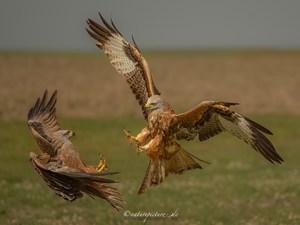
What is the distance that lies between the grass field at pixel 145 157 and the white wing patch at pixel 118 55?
3043 millimetres

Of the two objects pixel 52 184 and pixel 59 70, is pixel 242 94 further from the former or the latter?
pixel 52 184

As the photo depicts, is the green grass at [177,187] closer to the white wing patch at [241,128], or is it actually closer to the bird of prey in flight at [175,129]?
the bird of prey in flight at [175,129]

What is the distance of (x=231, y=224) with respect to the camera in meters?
12.8

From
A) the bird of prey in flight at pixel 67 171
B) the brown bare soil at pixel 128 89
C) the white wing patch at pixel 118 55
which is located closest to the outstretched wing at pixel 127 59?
the white wing patch at pixel 118 55

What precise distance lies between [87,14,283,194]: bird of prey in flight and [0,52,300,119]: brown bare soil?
22977mm

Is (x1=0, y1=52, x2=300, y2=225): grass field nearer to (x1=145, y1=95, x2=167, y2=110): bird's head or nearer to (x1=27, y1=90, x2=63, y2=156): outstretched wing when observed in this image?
(x1=27, y1=90, x2=63, y2=156): outstretched wing

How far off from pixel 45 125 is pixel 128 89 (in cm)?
3836

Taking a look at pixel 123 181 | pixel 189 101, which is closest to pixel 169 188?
pixel 123 181

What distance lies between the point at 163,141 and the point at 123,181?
9818mm

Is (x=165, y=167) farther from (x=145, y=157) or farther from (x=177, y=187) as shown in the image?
(x=145, y=157)

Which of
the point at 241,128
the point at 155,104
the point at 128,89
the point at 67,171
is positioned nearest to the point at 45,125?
the point at 67,171

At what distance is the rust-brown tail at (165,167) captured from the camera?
9883 millimetres

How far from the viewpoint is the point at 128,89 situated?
159ft

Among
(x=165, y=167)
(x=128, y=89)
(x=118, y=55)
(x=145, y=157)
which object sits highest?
(x=118, y=55)
